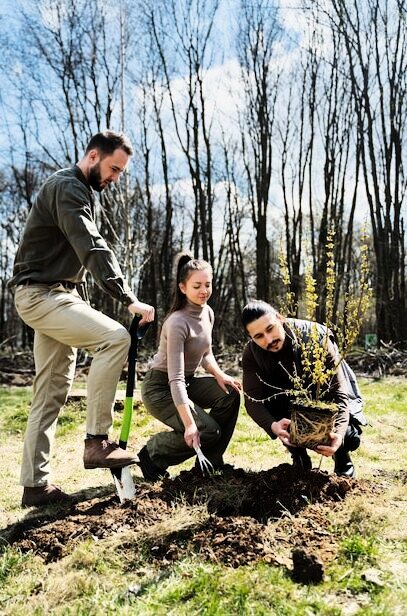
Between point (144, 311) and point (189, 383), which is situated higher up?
point (144, 311)

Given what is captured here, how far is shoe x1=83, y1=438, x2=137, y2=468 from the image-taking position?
289 centimetres

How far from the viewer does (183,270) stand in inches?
140

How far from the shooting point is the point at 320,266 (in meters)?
14.2

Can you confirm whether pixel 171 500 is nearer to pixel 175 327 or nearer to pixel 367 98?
pixel 175 327

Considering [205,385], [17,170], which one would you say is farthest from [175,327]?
[17,170]

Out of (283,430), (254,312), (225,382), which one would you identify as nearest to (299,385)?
(283,430)

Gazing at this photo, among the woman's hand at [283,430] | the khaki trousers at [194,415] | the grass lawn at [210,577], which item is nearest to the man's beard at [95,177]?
the khaki trousers at [194,415]

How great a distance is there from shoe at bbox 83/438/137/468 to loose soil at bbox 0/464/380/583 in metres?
0.21

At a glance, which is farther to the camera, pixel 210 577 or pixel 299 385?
pixel 299 385

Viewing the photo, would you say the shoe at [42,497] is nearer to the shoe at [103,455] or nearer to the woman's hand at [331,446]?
the shoe at [103,455]

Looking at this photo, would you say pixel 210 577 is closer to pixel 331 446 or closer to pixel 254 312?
pixel 331 446

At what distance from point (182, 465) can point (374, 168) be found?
10.4 metres

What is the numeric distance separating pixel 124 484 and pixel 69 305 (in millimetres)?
1029

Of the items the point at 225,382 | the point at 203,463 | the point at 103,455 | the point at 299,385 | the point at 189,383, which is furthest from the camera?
the point at 189,383
